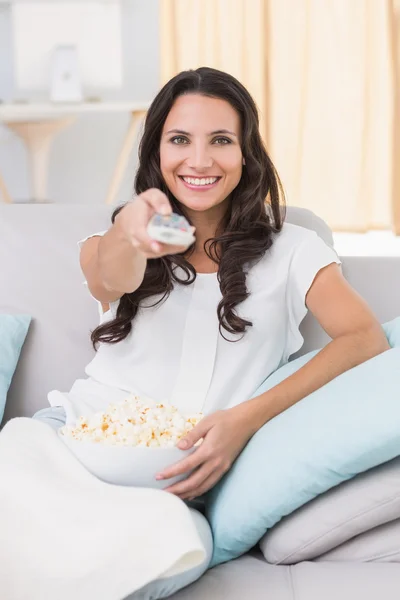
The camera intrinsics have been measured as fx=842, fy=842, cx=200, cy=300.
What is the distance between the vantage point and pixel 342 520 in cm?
124

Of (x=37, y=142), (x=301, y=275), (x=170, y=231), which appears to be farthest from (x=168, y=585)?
(x=37, y=142)

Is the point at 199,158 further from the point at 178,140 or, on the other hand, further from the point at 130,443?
the point at 130,443

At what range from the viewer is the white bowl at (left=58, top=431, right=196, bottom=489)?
1.23m

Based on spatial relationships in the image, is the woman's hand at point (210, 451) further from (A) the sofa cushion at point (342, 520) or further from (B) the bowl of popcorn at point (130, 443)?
(A) the sofa cushion at point (342, 520)

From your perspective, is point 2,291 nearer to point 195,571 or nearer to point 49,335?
point 49,335

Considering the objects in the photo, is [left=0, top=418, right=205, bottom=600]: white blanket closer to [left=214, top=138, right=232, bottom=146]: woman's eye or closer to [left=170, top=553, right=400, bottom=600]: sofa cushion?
[left=170, top=553, right=400, bottom=600]: sofa cushion

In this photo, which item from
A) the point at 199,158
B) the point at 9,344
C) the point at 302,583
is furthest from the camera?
the point at 9,344

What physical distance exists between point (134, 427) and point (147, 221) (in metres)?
0.31

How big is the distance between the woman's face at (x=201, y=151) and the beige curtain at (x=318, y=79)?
3121mm

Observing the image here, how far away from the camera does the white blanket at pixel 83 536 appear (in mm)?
1094

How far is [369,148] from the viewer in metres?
4.76

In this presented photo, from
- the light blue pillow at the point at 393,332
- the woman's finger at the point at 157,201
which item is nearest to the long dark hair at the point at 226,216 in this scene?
the light blue pillow at the point at 393,332

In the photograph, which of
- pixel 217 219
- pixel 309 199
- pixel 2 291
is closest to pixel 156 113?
pixel 217 219

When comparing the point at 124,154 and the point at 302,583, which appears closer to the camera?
the point at 302,583
